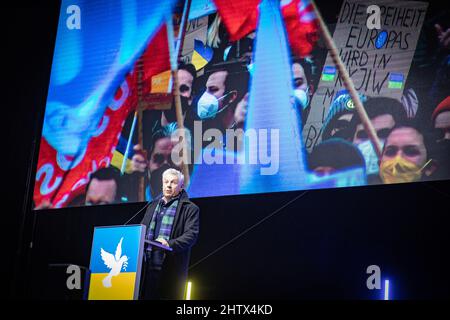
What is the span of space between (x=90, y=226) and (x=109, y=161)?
0.51 metres

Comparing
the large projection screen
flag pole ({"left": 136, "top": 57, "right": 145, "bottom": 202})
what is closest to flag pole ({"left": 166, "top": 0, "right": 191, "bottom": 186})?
the large projection screen

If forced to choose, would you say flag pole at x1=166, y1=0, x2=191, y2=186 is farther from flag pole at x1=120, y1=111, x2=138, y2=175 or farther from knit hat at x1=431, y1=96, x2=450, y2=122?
knit hat at x1=431, y1=96, x2=450, y2=122

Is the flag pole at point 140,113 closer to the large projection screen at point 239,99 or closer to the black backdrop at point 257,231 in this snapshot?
the large projection screen at point 239,99

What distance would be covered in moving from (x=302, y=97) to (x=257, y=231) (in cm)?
84

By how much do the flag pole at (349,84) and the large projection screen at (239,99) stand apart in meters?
0.01

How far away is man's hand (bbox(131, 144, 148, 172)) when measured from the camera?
421 cm

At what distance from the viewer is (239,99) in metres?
4.01

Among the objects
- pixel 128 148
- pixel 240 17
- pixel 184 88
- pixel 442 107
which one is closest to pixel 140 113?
pixel 128 148

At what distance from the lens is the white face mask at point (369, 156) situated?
3566mm

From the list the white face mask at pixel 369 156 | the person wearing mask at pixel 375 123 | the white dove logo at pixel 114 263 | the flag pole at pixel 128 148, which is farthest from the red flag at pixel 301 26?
the white dove logo at pixel 114 263

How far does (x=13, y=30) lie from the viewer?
4.89 m

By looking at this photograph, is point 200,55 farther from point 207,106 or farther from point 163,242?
point 163,242

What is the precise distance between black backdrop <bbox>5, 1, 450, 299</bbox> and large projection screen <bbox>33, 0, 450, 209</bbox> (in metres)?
0.20

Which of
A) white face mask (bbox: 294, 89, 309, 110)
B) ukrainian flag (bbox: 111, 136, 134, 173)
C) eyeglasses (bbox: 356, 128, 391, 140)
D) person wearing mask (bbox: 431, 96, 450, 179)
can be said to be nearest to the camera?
person wearing mask (bbox: 431, 96, 450, 179)
